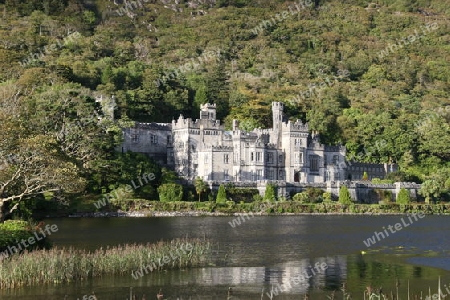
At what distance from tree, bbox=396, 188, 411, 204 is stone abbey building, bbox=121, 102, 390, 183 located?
25.6ft

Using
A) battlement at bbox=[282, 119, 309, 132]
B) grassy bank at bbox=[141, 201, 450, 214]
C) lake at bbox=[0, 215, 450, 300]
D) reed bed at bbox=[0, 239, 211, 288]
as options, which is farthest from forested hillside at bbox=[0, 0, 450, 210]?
battlement at bbox=[282, 119, 309, 132]

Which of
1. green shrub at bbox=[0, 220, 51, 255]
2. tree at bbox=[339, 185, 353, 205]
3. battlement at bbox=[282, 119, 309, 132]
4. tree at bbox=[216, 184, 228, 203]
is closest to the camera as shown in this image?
green shrub at bbox=[0, 220, 51, 255]

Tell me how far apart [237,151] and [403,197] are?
59.9 ft

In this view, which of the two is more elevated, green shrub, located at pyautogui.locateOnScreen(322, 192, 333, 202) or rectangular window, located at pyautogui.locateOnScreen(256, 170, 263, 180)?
rectangular window, located at pyautogui.locateOnScreen(256, 170, 263, 180)

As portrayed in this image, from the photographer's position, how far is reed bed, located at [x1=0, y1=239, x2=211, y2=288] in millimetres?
29625

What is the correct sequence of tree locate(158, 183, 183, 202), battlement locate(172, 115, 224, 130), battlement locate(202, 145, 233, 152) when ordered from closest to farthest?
1. tree locate(158, 183, 183, 202)
2. battlement locate(202, 145, 233, 152)
3. battlement locate(172, 115, 224, 130)

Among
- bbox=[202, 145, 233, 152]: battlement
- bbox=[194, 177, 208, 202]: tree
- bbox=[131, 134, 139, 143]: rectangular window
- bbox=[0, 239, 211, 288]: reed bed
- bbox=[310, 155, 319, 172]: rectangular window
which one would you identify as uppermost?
bbox=[131, 134, 139, 143]: rectangular window

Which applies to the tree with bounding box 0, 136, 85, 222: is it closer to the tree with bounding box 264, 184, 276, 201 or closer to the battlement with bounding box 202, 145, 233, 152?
the tree with bounding box 264, 184, 276, 201

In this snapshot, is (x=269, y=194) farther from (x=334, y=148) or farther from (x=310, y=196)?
(x=334, y=148)

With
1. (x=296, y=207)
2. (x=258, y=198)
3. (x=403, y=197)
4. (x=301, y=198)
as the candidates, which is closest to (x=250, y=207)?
(x=258, y=198)

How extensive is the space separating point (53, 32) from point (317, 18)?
6966 centimetres

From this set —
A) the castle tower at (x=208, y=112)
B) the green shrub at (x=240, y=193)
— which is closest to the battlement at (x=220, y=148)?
the green shrub at (x=240, y=193)

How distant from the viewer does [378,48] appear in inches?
6496

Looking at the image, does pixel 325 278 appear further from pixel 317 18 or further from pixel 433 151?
pixel 317 18
